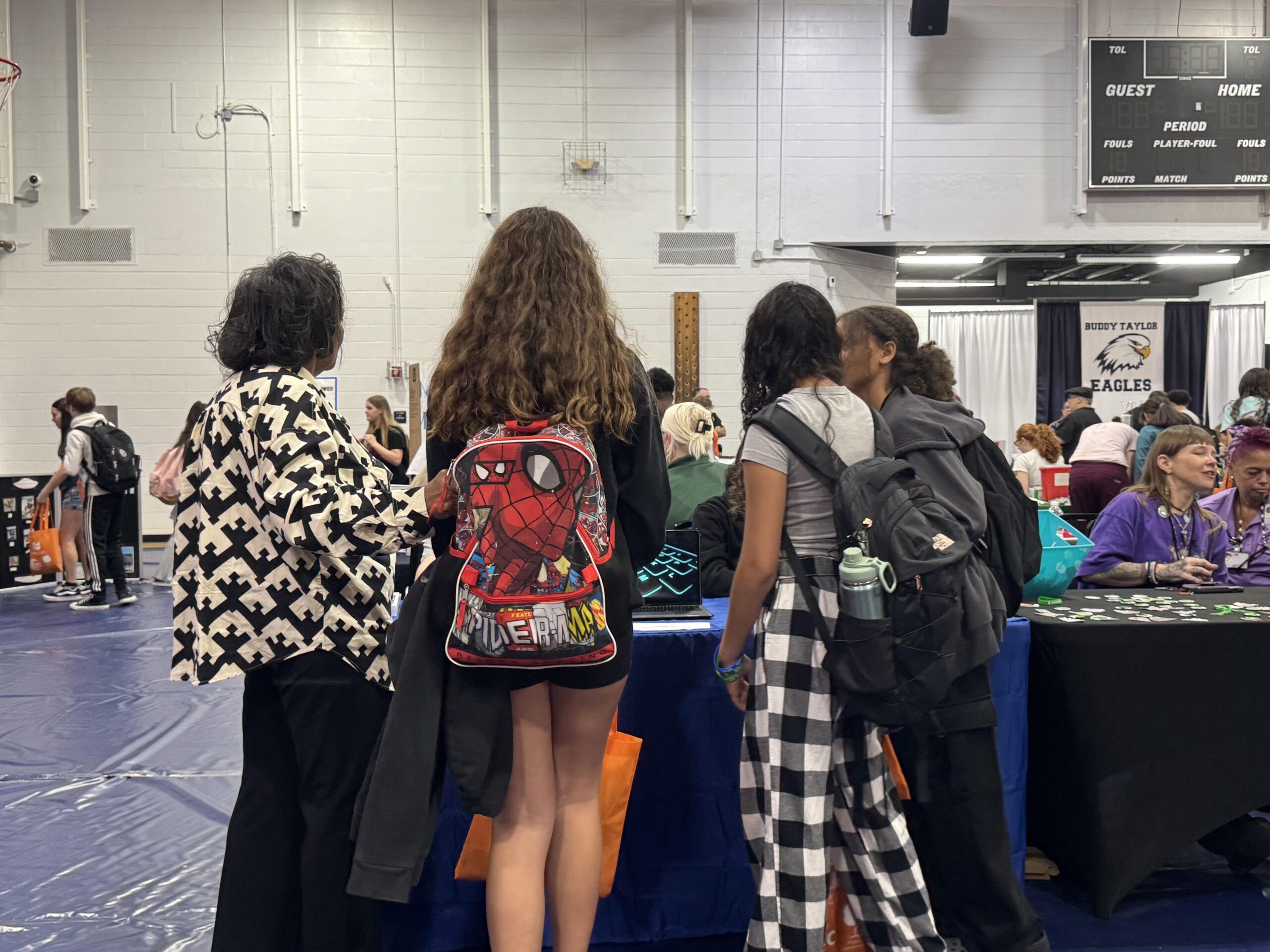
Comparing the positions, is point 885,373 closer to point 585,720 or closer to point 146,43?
point 585,720

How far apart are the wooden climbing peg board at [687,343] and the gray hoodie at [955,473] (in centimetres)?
684

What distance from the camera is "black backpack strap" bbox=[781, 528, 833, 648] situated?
64.4 inches

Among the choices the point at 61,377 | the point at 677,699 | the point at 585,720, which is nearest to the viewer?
the point at 585,720

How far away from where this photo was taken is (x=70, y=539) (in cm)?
651

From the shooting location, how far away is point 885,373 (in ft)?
6.78

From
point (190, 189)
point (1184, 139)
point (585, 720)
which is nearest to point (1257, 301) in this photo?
point (1184, 139)

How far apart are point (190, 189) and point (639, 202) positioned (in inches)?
158

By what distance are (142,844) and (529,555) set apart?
1.84 metres

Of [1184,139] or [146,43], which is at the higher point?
[146,43]

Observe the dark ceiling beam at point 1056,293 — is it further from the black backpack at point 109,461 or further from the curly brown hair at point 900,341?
the curly brown hair at point 900,341

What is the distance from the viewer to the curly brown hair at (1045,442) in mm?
6105

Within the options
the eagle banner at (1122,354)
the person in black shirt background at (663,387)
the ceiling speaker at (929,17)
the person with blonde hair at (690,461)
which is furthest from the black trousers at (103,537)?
the eagle banner at (1122,354)

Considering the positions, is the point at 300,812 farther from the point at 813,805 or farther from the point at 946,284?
the point at 946,284

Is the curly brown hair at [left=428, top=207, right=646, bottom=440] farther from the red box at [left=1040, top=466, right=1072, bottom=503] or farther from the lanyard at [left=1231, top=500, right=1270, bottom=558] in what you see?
the red box at [left=1040, top=466, right=1072, bottom=503]
